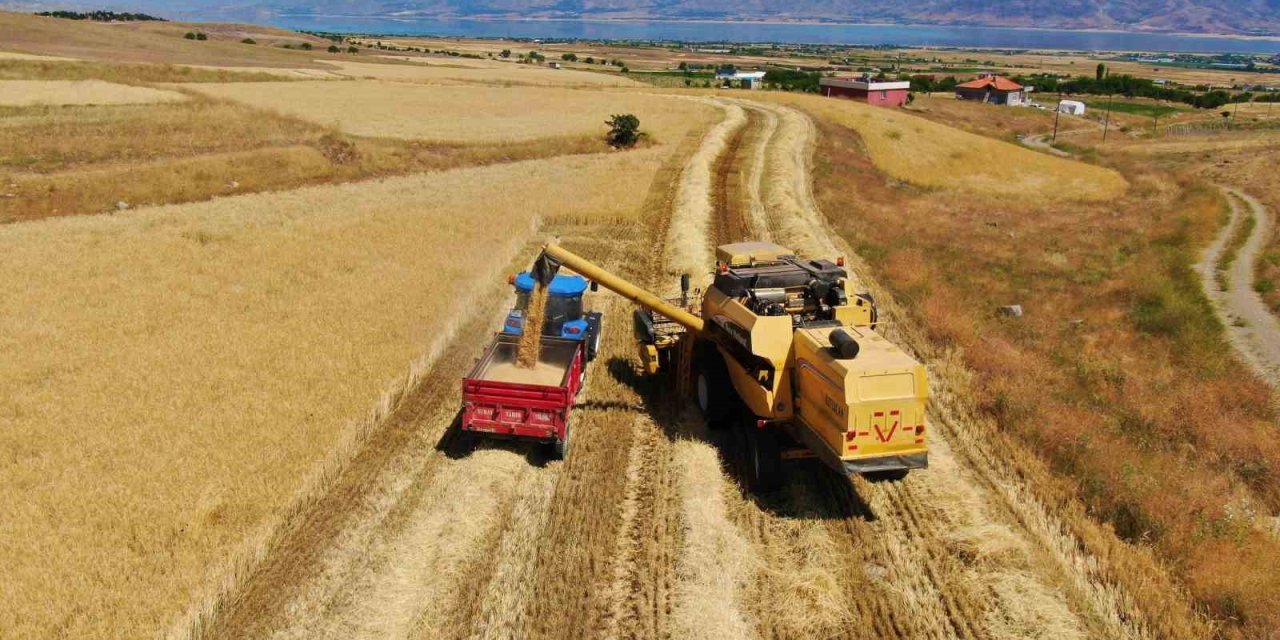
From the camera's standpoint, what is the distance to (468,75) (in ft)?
314

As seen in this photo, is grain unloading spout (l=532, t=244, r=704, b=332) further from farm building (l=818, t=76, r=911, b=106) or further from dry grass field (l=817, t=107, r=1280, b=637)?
farm building (l=818, t=76, r=911, b=106)

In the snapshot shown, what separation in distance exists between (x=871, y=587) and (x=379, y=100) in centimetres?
5987

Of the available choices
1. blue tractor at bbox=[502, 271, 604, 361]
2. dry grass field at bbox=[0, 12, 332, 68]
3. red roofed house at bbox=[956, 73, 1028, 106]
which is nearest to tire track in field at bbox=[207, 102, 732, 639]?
blue tractor at bbox=[502, 271, 604, 361]

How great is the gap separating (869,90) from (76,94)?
229ft

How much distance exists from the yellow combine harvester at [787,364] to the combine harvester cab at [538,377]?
144 cm

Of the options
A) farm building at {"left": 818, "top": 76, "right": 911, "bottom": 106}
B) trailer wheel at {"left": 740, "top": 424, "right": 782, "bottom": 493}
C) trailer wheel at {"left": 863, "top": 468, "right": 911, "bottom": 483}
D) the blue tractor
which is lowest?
trailer wheel at {"left": 740, "top": 424, "right": 782, "bottom": 493}

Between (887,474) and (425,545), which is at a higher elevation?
(887,474)

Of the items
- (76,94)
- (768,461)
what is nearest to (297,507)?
(768,461)

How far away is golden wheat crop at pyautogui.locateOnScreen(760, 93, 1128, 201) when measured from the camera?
48.7m

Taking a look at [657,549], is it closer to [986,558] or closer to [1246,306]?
[986,558]

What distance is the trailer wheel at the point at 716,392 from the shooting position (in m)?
13.0

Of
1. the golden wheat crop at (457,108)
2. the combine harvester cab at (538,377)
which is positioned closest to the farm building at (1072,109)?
the golden wheat crop at (457,108)

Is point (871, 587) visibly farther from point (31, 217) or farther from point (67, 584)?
point (31, 217)

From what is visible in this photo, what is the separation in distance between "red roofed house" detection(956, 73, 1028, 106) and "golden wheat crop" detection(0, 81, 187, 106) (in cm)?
9659
